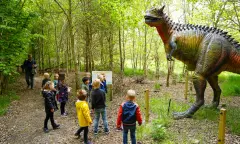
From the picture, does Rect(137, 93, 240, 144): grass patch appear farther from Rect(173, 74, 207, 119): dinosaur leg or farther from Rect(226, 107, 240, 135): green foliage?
Rect(173, 74, 207, 119): dinosaur leg

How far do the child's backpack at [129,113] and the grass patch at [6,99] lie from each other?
596 cm

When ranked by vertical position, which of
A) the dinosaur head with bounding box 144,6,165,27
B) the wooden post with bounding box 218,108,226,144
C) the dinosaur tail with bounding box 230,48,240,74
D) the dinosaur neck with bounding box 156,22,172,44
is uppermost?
the dinosaur head with bounding box 144,6,165,27

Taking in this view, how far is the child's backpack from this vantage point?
492 cm

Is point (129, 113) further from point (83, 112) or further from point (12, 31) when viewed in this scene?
point (12, 31)

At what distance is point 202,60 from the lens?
23.4 ft

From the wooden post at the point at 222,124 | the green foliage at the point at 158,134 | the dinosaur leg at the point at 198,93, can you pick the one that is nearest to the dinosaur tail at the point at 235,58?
the dinosaur leg at the point at 198,93

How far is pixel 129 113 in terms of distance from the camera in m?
4.91

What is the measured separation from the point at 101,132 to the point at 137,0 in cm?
963

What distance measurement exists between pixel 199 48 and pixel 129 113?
366cm

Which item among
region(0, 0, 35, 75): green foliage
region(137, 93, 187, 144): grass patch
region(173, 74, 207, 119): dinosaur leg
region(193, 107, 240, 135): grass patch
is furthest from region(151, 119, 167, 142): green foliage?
region(0, 0, 35, 75): green foliage

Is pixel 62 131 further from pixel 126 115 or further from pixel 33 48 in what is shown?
pixel 33 48

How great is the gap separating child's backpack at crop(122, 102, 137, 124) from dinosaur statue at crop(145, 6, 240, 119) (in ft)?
9.09

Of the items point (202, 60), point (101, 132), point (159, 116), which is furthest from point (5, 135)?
point (202, 60)

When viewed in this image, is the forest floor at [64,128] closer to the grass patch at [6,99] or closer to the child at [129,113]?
the grass patch at [6,99]
